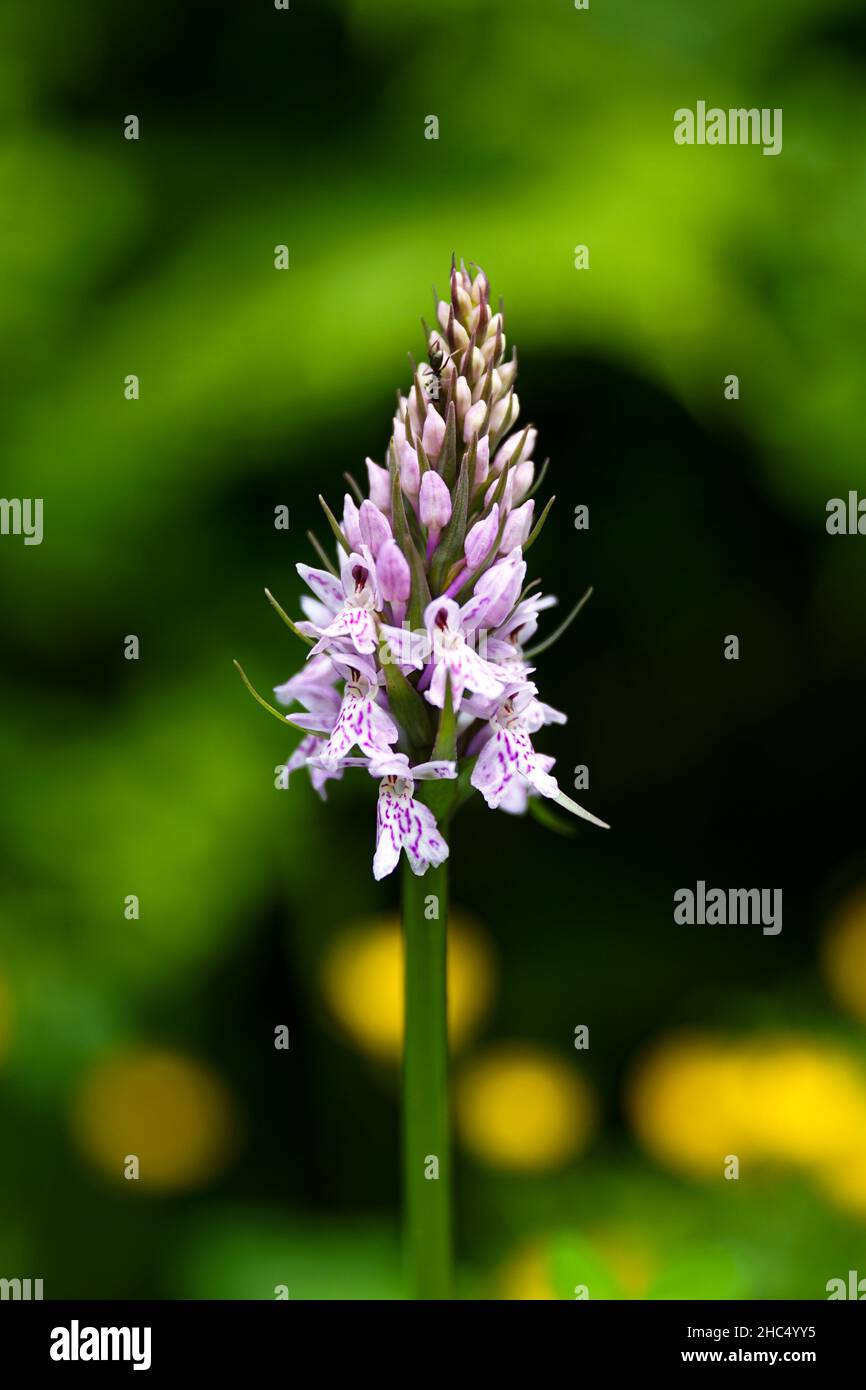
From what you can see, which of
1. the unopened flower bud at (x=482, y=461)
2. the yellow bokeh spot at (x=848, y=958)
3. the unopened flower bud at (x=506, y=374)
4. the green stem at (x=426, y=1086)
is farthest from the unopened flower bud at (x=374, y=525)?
the yellow bokeh spot at (x=848, y=958)

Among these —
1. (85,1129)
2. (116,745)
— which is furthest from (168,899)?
(85,1129)

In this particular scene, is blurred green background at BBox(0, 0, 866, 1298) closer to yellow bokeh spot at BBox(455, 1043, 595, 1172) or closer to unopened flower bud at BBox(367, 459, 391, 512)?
yellow bokeh spot at BBox(455, 1043, 595, 1172)

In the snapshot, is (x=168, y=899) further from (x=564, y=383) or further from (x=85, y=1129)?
(x=564, y=383)

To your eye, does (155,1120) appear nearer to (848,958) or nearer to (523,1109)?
(523,1109)

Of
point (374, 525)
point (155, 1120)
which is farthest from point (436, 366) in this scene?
point (155, 1120)

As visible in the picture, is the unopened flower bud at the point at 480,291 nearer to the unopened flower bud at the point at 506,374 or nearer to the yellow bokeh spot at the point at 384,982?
the unopened flower bud at the point at 506,374

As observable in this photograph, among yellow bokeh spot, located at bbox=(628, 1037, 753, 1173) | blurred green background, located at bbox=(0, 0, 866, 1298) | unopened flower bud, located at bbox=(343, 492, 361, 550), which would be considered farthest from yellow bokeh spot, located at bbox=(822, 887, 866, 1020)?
unopened flower bud, located at bbox=(343, 492, 361, 550)
